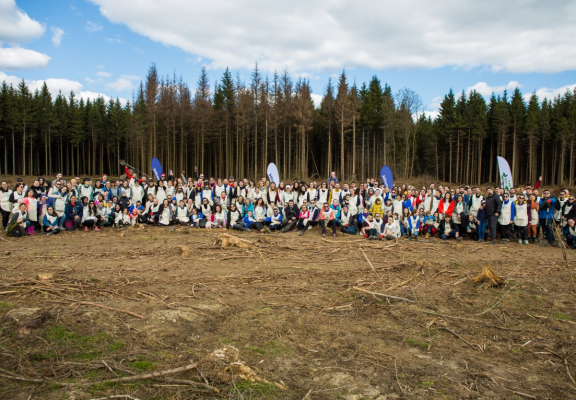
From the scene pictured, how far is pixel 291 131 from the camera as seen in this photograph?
128 feet

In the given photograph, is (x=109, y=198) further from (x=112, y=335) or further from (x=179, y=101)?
(x=179, y=101)

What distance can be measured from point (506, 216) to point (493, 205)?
78 cm

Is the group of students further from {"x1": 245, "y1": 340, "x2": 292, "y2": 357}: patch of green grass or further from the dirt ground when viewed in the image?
{"x1": 245, "y1": 340, "x2": 292, "y2": 357}: patch of green grass

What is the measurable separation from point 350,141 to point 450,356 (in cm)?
3848

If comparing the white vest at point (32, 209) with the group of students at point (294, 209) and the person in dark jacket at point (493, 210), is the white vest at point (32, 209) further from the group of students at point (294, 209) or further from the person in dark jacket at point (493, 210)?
the person in dark jacket at point (493, 210)

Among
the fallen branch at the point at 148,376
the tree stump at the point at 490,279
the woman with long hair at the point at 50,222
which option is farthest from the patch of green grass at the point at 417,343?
the woman with long hair at the point at 50,222

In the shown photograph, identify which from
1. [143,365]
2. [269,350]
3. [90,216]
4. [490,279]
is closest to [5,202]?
[90,216]

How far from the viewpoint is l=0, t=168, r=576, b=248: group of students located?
12586mm

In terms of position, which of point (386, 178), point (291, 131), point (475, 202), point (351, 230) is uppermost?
point (291, 131)

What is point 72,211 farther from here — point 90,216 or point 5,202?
point 5,202

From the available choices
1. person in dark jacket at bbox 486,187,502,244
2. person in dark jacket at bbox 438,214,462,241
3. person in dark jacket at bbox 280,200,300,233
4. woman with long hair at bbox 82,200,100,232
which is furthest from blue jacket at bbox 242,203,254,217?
person in dark jacket at bbox 486,187,502,244

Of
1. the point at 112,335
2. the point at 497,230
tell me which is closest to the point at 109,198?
the point at 112,335

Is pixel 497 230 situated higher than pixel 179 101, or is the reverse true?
pixel 179 101

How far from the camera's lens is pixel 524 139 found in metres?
42.6
